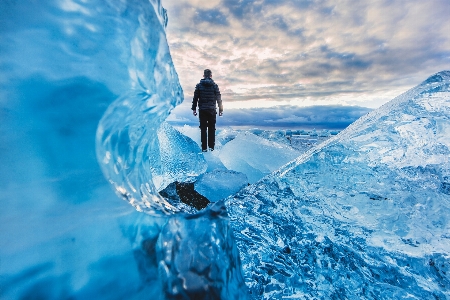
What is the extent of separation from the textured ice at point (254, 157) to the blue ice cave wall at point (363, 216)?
1.96m

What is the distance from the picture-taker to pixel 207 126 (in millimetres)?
Answer: 5250

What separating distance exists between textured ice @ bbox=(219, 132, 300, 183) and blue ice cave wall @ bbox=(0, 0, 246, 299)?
2.49 meters

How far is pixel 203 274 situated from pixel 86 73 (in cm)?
66

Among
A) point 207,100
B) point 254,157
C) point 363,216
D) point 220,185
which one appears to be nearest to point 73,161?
point 363,216

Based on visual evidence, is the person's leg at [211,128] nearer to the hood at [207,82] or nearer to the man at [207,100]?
the man at [207,100]

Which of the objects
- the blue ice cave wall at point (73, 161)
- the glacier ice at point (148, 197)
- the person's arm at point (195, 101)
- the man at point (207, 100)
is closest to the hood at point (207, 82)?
the man at point (207, 100)

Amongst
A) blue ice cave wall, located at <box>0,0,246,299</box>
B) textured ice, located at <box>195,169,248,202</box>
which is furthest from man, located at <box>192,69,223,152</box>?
blue ice cave wall, located at <box>0,0,246,299</box>

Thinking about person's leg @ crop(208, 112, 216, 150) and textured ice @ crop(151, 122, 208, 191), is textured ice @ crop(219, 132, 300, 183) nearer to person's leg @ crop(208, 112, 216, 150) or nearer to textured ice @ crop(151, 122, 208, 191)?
textured ice @ crop(151, 122, 208, 191)

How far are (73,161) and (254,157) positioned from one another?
9.31 feet

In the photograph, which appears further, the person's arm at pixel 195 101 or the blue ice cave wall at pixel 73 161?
the person's arm at pixel 195 101

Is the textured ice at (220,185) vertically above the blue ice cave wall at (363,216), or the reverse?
the blue ice cave wall at (363,216)

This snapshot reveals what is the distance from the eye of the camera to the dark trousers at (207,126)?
499 cm

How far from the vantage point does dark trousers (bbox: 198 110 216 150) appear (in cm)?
499

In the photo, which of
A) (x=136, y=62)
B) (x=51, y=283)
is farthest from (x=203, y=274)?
(x=136, y=62)
